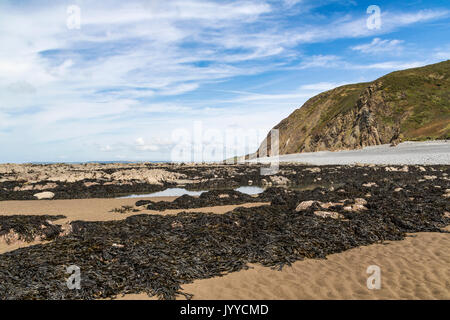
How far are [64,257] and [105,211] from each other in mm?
7530

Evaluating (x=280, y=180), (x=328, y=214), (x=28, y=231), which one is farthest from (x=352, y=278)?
(x=280, y=180)

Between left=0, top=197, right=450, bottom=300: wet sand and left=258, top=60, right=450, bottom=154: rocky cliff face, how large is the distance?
5071cm

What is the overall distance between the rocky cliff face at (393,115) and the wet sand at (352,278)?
5071cm

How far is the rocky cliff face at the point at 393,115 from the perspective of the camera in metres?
58.1

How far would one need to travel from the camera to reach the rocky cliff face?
58.1 meters

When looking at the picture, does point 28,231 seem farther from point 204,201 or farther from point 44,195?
point 44,195

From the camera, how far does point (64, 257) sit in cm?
713

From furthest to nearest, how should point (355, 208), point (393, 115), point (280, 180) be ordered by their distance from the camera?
A: point (393, 115)
point (280, 180)
point (355, 208)

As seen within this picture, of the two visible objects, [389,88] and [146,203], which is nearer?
[146,203]

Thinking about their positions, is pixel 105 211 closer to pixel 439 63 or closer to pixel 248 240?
pixel 248 240

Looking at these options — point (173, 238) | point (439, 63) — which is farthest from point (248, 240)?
point (439, 63)

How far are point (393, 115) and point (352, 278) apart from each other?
6904 cm

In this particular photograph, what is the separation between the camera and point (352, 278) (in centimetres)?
603

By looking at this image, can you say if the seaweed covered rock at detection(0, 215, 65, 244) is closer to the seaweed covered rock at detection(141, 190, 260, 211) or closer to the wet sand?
the wet sand
